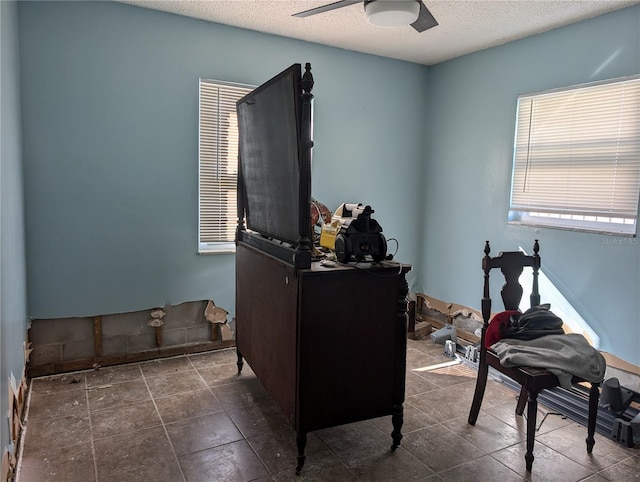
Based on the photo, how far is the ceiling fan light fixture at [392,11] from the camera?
8.13ft

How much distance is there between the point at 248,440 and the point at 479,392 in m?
1.48

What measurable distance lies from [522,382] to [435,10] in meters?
2.66

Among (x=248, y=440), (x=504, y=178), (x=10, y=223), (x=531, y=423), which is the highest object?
(x=504, y=178)

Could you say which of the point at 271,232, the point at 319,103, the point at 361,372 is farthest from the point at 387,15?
the point at 361,372

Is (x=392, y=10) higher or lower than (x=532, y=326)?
higher

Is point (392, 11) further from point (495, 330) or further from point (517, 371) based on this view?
point (517, 371)

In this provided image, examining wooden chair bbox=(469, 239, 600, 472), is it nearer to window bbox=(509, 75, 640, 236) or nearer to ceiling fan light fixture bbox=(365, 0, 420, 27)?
window bbox=(509, 75, 640, 236)

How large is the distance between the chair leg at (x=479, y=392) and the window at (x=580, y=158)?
4.77 feet

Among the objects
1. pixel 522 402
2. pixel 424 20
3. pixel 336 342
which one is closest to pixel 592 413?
pixel 522 402

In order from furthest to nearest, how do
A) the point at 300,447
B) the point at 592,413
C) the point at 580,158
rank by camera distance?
the point at 580,158 → the point at 592,413 → the point at 300,447

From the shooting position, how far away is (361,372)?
94.1 inches

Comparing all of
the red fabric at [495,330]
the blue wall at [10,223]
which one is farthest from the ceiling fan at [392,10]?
the red fabric at [495,330]

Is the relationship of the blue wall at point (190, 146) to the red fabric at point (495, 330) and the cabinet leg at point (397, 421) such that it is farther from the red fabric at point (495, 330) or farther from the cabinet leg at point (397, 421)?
the cabinet leg at point (397, 421)

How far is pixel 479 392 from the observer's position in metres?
2.83
